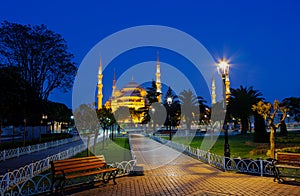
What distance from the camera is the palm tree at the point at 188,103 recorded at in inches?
1495

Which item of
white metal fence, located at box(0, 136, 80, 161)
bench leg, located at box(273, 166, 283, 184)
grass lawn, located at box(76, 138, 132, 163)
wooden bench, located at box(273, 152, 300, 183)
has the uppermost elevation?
wooden bench, located at box(273, 152, 300, 183)

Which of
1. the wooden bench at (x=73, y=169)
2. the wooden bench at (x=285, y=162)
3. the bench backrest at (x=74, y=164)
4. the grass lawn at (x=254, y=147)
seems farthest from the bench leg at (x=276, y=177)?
the grass lawn at (x=254, y=147)

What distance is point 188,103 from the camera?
125 feet

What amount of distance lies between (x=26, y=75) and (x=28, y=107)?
3.82 meters

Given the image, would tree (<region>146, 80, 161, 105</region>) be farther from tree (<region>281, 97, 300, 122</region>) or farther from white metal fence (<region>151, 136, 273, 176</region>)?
white metal fence (<region>151, 136, 273, 176</region>)

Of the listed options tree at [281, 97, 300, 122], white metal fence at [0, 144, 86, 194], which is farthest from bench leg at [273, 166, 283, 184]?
tree at [281, 97, 300, 122]

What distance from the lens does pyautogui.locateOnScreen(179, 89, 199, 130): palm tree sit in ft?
125

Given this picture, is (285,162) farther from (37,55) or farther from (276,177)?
(37,55)

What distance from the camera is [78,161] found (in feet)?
23.9

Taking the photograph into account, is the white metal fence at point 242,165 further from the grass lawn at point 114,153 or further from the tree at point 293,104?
the tree at point 293,104

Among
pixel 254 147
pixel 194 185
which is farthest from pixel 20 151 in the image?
pixel 254 147

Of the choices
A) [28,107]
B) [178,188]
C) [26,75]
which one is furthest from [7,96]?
[178,188]

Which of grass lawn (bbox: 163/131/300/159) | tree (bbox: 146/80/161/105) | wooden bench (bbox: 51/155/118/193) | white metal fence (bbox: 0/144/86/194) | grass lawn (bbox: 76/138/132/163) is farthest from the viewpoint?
tree (bbox: 146/80/161/105)

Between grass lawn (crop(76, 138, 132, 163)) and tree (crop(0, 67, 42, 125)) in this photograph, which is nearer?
grass lawn (crop(76, 138, 132, 163))
